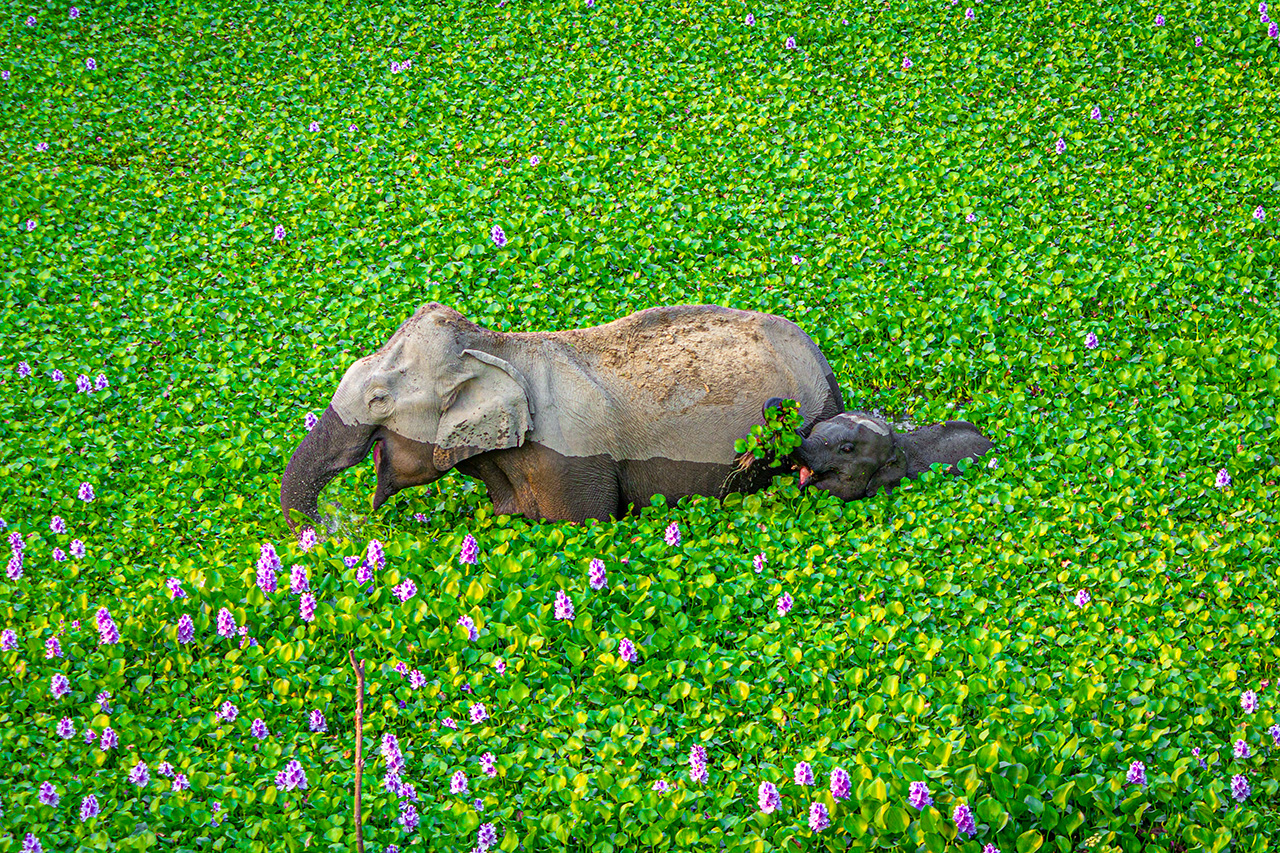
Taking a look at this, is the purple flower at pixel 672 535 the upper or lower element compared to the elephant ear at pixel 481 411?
lower

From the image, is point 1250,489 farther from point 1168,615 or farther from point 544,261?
point 544,261

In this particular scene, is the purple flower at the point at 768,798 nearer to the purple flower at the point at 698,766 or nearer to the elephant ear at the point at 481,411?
the purple flower at the point at 698,766

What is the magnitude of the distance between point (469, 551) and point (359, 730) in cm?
221

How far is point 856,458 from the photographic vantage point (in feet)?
22.0

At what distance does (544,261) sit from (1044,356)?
12.2 ft

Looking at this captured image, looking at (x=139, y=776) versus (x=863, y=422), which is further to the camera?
(x=863, y=422)

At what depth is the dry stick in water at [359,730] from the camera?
374 cm

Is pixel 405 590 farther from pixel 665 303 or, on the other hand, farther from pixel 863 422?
pixel 665 303

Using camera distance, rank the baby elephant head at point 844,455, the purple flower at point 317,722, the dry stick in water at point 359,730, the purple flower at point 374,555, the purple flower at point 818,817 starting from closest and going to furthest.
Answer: the dry stick in water at point 359,730
the purple flower at point 818,817
the purple flower at point 317,722
the purple flower at point 374,555
the baby elephant head at point 844,455

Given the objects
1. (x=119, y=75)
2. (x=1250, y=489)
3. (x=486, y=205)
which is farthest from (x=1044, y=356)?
(x=119, y=75)

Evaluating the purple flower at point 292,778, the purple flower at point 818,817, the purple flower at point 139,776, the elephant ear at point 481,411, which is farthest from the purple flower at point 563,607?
the purple flower at point 139,776

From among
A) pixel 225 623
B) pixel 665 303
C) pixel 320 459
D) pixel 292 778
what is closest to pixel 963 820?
pixel 292 778

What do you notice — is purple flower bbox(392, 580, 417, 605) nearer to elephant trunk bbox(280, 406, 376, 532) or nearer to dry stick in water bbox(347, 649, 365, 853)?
dry stick in water bbox(347, 649, 365, 853)

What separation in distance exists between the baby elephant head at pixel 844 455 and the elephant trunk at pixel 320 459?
2358mm
